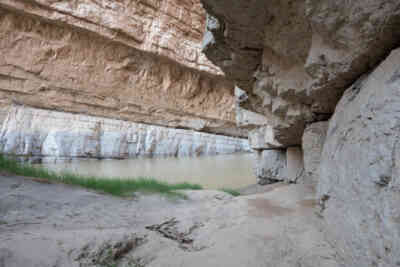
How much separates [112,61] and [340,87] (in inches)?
369

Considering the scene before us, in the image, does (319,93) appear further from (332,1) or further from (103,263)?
(103,263)

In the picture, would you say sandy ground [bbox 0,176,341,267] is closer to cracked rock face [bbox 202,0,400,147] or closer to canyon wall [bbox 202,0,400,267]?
canyon wall [bbox 202,0,400,267]

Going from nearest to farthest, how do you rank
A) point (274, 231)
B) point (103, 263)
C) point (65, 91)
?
1. point (103, 263)
2. point (274, 231)
3. point (65, 91)

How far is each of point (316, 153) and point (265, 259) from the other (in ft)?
4.66

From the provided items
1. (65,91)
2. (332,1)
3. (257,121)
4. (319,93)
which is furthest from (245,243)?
→ (65,91)

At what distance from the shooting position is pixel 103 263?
1.06 meters

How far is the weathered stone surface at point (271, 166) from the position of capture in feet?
12.0

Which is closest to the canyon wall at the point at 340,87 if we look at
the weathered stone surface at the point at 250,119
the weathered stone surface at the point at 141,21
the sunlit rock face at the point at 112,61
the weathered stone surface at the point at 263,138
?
the weathered stone surface at the point at 263,138

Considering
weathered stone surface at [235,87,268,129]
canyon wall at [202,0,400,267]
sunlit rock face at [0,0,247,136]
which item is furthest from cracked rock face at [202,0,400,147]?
sunlit rock face at [0,0,247,136]

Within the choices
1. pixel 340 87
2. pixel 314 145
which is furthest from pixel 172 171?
pixel 340 87

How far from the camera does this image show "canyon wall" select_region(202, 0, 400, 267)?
735mm

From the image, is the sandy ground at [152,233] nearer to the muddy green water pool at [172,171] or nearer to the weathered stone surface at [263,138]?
the weathered stone surface at [263,138]

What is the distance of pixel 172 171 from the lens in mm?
5402

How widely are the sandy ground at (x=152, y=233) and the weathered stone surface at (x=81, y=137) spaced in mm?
3904
